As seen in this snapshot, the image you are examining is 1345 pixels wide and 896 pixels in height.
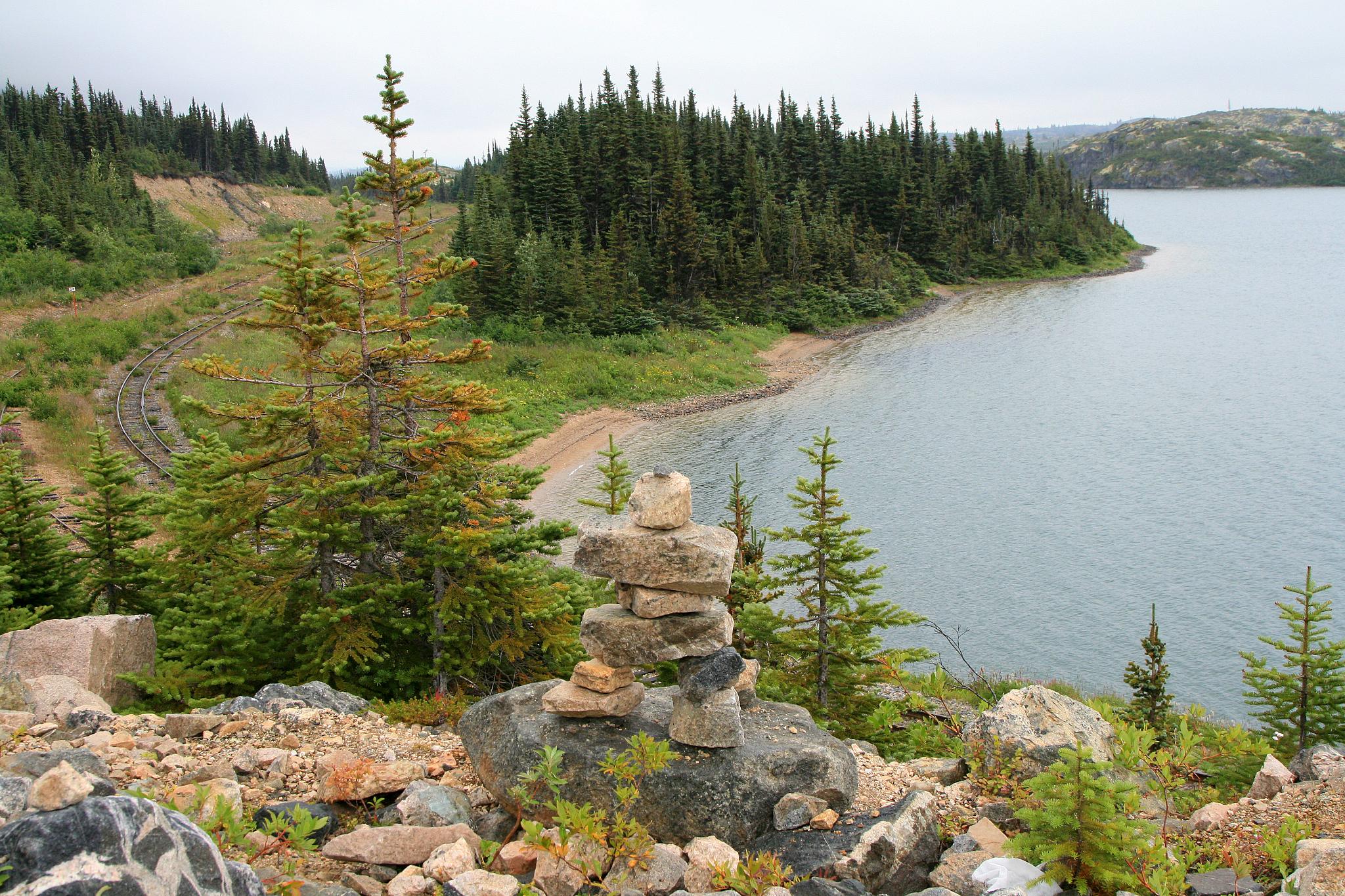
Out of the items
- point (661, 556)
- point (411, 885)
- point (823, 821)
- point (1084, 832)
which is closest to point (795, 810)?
point (823, 821)

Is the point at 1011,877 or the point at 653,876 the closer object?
the point at 1011,877

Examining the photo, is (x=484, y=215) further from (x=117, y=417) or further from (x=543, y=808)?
(x=543, y=808)

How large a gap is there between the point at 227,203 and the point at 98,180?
2812 centimetres

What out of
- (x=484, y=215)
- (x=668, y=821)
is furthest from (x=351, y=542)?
(x=484, y=215)

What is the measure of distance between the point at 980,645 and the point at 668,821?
18.3 meters

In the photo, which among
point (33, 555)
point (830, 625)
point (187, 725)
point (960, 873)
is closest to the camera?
point (960, 873)

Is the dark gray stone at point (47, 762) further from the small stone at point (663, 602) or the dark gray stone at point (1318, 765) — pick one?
the dark gray stone at point (1318, 765)

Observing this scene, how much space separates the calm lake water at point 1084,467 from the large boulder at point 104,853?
22.2 meters

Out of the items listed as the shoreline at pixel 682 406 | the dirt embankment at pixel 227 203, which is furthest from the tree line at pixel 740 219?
the dirt embankment at pixel 227 203

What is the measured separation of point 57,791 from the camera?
6078mm

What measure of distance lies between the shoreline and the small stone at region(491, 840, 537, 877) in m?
16.2

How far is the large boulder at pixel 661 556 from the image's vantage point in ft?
35.3

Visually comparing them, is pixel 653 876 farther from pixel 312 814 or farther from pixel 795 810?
pixel 312 814

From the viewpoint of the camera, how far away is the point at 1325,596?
2839 cm
